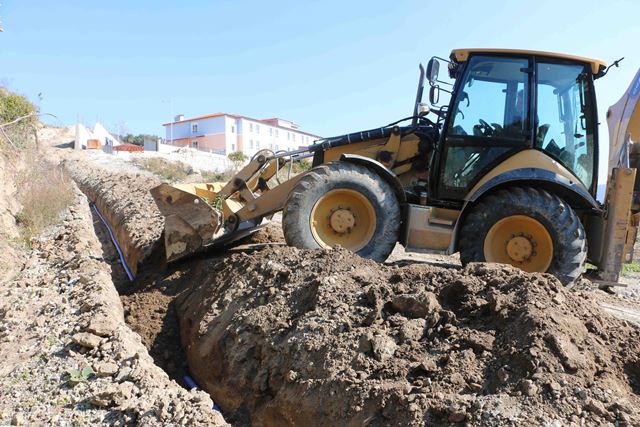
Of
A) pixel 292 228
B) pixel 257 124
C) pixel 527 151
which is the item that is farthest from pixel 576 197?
pixel 257 124

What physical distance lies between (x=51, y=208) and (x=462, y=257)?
325 inches

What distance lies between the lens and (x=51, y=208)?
9.89 metres

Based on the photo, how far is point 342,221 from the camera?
18.8 feet

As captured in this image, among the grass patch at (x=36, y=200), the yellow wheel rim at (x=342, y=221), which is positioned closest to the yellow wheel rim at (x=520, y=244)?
the yellow wheel rim at (x=342, y=221)

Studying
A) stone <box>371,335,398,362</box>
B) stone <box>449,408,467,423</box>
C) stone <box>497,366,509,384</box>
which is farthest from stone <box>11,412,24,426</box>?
stone <box>497,366,509,384</box>

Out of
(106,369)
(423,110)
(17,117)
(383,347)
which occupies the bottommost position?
(106,369)

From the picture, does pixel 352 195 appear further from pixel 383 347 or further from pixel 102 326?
pixel 102 326

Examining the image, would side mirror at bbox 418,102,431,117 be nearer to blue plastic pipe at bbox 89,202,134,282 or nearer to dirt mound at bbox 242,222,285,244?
dirt mound at bbox 242,222,285,244

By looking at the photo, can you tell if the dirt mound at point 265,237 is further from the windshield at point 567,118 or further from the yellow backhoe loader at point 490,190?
the windshield at point 567,118

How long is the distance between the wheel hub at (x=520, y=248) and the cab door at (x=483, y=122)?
31.3 inches

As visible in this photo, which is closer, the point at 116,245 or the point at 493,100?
the point at 493,100

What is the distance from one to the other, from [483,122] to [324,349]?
11.8 ft

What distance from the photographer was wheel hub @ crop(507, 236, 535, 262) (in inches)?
212

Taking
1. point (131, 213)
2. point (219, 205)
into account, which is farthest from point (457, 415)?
point (131, 213)
